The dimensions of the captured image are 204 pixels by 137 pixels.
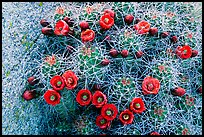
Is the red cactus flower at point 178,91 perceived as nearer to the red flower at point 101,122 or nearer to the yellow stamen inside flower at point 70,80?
the red flower at point 101,122

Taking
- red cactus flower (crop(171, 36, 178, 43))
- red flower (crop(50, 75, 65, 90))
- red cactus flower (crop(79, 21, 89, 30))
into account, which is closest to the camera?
red flower (crop(50, 75, 65, 90))

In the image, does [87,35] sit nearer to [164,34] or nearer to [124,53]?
[124,53]

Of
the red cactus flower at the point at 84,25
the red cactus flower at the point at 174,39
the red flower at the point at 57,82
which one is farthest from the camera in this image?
the red cactus flower at the point at 174,39

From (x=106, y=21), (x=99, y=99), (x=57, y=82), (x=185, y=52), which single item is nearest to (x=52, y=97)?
(x=57, y=82)

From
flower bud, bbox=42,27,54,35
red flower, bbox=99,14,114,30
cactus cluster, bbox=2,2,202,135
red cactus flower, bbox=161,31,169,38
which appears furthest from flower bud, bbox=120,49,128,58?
flower bud, bbox=42,27,54,35

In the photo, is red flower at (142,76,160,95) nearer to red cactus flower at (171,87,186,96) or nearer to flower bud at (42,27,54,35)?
red cactus flower at (171,87,186,96)

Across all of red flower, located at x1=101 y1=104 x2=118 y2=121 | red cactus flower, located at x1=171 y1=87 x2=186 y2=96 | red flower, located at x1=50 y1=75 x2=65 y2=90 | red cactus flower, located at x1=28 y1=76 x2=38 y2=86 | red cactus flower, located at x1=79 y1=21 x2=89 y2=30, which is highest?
red cactus flower, located at x1=79 y1=21 x2=89 y2=30

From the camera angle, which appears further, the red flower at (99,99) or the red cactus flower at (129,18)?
the red cactus flower at (129,18)

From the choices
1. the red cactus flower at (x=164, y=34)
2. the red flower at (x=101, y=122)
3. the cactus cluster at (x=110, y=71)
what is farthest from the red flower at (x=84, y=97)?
the red cactus flower at (x=164, y=34)
